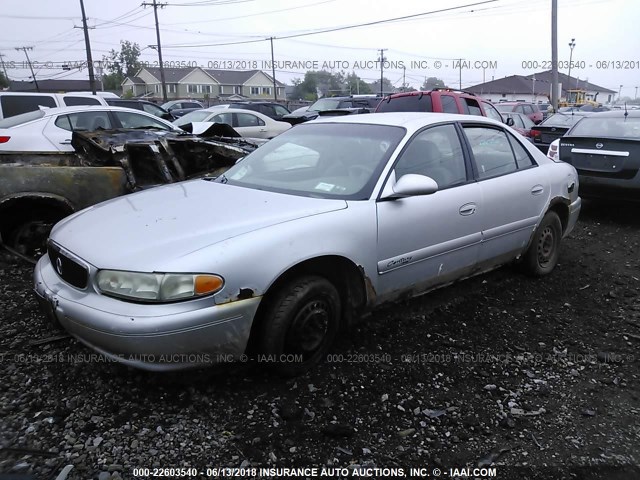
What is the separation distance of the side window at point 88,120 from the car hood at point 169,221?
4859mm

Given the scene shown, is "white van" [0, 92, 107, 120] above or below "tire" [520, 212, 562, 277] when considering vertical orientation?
above

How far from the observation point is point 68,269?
2.83 m

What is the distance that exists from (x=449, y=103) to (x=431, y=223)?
6.50m

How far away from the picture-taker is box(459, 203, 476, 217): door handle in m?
3.66

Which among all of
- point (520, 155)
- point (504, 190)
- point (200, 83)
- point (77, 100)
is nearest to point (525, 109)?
point (77, 100)

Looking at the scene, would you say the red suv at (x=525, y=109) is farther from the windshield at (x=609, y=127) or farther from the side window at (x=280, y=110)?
the windshield at (x=609, y=127)

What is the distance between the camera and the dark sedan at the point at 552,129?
10.8 metres

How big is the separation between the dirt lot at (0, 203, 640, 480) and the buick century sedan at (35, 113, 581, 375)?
307 millimetres

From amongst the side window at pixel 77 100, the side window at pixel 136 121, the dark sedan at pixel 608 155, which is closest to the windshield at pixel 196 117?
the side window at pixel 77 100

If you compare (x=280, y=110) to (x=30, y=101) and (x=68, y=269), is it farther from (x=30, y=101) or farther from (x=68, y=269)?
(x=68, y=269)

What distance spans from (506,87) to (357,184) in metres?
71.8

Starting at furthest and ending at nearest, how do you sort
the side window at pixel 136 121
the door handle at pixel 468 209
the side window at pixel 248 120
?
1. the side window at pixel 248 120
2. the side window at pixel 136 121
3. the door handle at pixel 468 209

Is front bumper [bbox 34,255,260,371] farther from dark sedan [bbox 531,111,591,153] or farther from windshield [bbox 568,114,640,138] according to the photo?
dark sedan [bbox 531,111,591,153]

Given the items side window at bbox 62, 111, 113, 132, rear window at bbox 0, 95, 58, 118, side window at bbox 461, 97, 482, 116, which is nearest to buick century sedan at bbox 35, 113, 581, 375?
side window at bbox 62, 111, 113, 132
